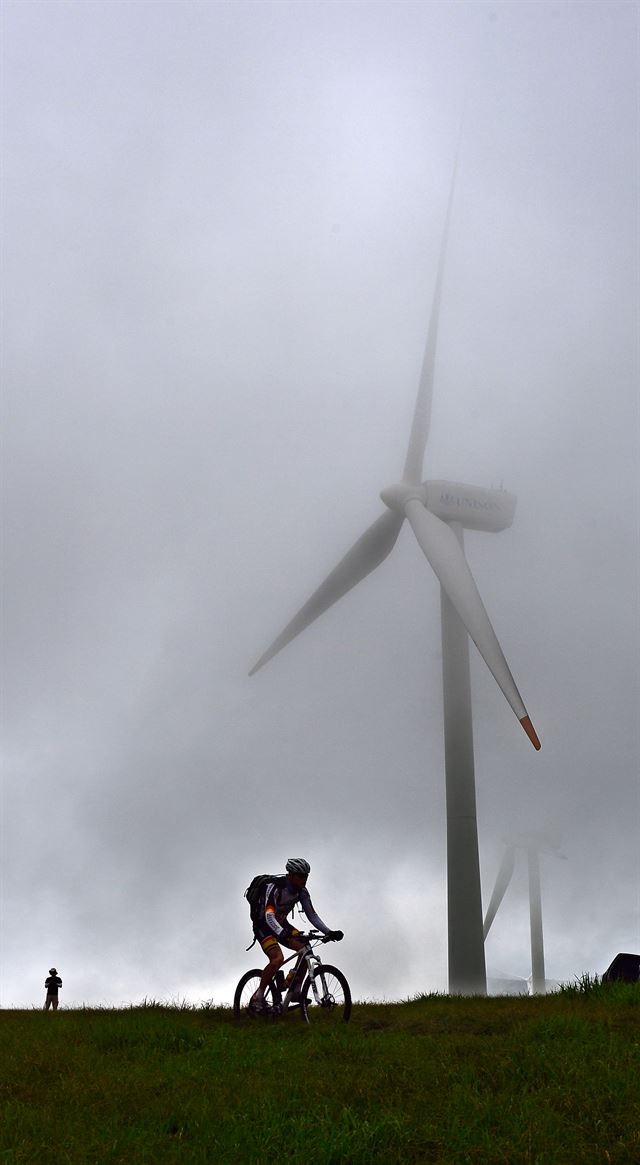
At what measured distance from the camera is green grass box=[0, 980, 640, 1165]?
8789mm

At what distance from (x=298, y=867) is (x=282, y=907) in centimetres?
73

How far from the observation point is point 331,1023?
1498cm

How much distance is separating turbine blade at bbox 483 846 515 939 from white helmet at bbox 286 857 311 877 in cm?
4796

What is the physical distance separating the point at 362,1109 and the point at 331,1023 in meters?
5.29

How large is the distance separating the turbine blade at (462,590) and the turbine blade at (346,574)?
186cm

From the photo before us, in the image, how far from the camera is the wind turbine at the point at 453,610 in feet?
95.6

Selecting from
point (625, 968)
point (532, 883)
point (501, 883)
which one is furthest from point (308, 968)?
point (532, 883)

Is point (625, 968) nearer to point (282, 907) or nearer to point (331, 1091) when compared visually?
point (282, 907)

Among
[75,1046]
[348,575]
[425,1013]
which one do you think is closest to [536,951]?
[348,575]

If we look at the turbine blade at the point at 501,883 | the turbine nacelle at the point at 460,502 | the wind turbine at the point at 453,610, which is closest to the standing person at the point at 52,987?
the wind turbine at the point at 453,610

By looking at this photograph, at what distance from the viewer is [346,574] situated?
125 ft

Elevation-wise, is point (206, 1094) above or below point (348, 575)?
below

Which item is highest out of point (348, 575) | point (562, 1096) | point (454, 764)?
point (348, 575)

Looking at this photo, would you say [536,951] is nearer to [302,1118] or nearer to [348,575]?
[348,575]
